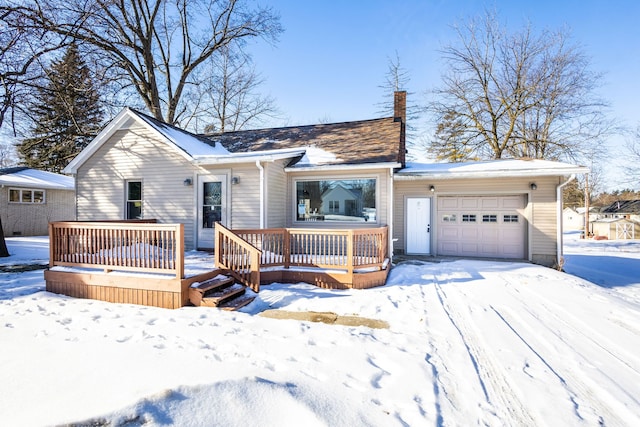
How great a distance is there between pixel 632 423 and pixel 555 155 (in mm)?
21486

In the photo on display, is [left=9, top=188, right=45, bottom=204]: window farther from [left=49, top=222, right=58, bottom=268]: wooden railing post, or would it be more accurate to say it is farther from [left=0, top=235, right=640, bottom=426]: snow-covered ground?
[left=49, top=222, right=58, bottom=268]: wooden railing post

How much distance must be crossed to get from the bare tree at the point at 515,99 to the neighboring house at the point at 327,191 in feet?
36.4

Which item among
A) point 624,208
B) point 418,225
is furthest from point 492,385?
point 624,208

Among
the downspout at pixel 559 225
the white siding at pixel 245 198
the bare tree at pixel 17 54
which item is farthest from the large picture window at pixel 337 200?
the bare tree at pixel 17 54

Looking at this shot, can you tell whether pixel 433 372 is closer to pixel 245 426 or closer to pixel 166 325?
pixel 245 426

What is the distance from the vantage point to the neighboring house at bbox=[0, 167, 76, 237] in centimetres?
1516

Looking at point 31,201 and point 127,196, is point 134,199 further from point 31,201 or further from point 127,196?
point 31,201

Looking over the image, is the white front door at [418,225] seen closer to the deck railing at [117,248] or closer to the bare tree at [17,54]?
the deck railing at [117,248]

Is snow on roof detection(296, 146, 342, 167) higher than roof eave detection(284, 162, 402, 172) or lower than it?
higher

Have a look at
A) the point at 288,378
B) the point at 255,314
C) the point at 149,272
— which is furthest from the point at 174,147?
the point at 288,378

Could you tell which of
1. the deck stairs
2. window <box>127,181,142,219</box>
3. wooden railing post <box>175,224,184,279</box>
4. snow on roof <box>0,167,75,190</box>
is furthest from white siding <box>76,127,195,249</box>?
snow on roof <box>0,167,75,190</box>

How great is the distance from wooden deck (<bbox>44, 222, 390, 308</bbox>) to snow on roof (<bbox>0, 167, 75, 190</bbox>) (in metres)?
13.7

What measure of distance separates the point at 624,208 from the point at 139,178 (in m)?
50.3

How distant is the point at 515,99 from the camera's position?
19094mm
